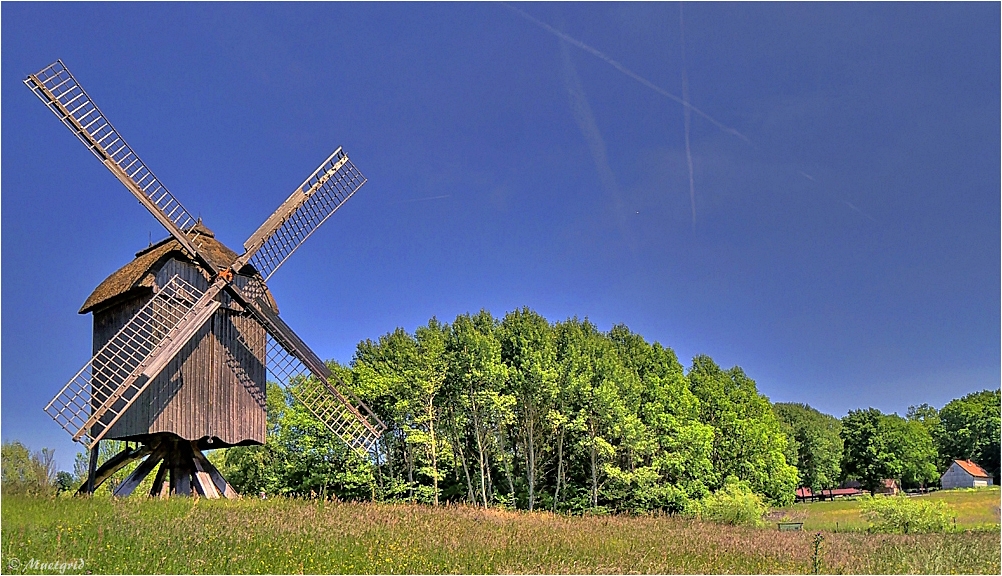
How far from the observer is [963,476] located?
75.1 m

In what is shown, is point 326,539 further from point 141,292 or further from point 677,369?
point 677,369

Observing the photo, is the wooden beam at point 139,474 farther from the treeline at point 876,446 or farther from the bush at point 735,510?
the treeline at point 876,446

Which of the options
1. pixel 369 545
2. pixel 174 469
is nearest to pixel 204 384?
pixel 174 469

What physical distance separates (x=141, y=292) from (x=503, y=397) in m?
18.8

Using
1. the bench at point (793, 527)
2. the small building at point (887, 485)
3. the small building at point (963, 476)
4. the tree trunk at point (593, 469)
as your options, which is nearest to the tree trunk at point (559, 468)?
the tree trunk at point (593, 469)

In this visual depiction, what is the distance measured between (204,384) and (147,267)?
2.89 meters

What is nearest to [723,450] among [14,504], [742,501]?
[742,501]

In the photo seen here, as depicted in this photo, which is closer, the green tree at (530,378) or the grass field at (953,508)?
the green tree at (530,378)

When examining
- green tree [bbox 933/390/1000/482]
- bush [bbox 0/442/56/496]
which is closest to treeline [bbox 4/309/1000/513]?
bush [bbox 0/442/56/496]

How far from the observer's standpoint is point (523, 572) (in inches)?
466

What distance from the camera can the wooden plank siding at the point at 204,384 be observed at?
17.7 metres

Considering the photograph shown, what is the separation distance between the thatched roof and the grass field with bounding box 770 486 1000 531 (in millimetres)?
26550

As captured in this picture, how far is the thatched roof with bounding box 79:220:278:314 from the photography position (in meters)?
18.0

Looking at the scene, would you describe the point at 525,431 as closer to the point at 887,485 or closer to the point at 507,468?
the point at 507,468
